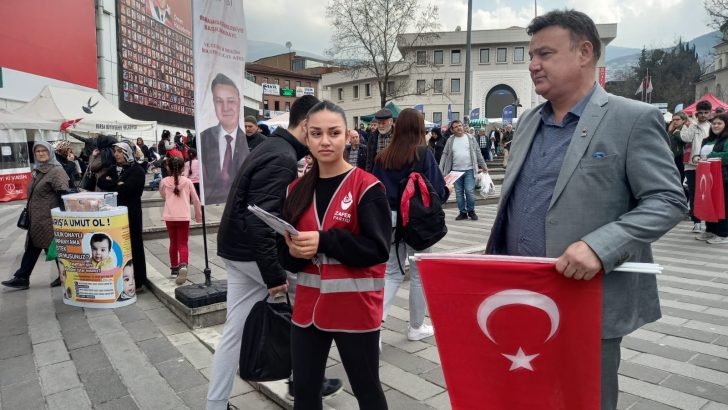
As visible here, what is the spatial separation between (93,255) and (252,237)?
3.67 metres

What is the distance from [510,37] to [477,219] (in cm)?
5441

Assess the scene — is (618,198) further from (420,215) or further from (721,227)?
(721,227)

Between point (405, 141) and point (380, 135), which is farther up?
point (380, 135)

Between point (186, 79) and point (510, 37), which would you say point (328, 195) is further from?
point (510, 37)

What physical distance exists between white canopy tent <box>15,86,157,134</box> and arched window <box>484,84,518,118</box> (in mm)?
47255

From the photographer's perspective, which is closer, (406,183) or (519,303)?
(519,303)

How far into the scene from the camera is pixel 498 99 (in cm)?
6038

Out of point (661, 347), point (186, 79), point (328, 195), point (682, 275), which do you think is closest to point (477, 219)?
point (682, 275)

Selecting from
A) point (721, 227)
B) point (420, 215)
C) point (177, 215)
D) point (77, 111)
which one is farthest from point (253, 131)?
point (77, 111)

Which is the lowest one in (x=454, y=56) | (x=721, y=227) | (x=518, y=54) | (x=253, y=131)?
(x=721, y=227)

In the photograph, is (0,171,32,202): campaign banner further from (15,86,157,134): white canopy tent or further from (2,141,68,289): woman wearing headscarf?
(2,141,68,289): woman wearing headscarf

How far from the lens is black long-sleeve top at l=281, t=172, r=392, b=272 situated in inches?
87.0

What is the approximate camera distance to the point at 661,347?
13.5 feet

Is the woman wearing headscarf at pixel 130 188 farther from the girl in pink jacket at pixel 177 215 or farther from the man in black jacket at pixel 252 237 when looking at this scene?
the man in black jacket at pixel 252 237
